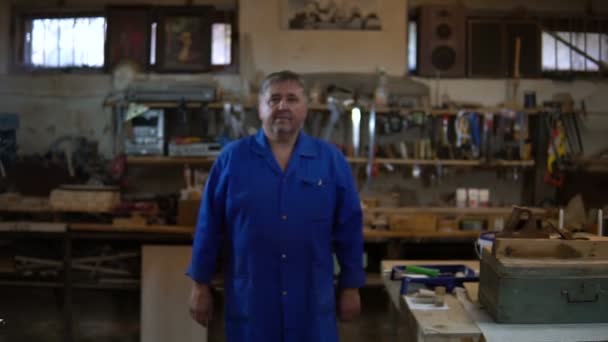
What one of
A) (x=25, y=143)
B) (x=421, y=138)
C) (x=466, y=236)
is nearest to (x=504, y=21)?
(x=421, y=138)

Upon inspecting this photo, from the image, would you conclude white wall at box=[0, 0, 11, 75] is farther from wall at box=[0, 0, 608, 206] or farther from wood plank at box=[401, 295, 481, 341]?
wood plank at box=[401, 295, 481, 341]

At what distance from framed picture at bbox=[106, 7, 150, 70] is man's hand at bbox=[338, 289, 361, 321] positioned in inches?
111

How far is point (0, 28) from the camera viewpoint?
4.59 meters

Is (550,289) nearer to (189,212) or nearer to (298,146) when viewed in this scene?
(298,146)

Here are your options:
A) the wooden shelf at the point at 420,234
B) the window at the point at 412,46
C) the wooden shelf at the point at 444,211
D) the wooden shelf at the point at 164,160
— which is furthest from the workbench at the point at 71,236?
the window at the point at 412,46

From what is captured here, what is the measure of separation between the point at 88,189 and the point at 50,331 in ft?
3.12

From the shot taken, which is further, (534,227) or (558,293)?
(534,227)

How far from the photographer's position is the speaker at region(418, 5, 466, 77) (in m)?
4.49

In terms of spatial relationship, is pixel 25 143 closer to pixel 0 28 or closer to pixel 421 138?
pixel 0 28

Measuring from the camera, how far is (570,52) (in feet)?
15.1

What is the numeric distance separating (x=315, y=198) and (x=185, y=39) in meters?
2.65

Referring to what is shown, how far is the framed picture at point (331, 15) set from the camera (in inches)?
175

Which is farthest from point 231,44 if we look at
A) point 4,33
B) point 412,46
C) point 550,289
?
point 550,289

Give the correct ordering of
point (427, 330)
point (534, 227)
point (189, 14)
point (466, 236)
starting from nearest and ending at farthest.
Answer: point (427, 330), point (534, 227), point (466, 236), point (189, 14)
